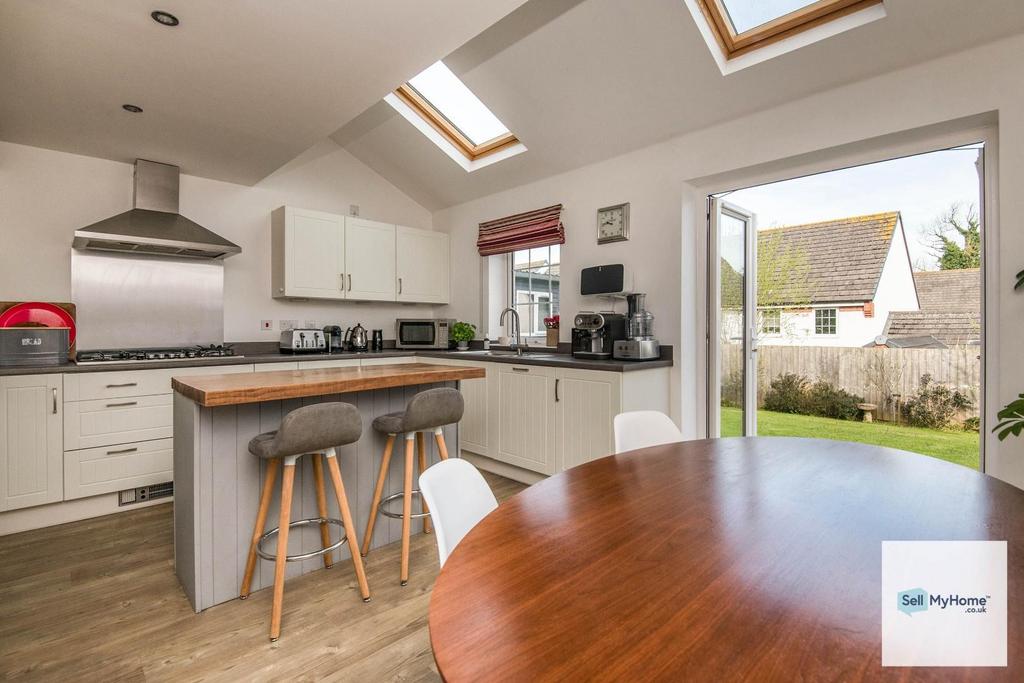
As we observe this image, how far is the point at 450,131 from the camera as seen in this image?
171 inches

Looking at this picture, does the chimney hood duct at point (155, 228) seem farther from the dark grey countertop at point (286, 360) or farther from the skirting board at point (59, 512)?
the skirting board at point (59, 512)

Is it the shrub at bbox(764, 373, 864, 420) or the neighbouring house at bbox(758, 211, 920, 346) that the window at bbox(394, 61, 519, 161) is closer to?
the neighbouring house at bbox(758, 211, 920, 346)

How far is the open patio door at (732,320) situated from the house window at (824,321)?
0.45m

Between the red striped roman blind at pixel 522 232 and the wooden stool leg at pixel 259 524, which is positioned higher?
the red striped roman blind at pixel 522 232

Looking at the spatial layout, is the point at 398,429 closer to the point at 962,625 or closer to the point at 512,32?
the point at 962,625

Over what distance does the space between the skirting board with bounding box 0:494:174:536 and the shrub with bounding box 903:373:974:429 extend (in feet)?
16.3

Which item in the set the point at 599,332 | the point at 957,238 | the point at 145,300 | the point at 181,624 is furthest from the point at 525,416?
the point at 145,300

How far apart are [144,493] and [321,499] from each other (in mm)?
1878

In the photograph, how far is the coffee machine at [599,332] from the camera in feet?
11.2

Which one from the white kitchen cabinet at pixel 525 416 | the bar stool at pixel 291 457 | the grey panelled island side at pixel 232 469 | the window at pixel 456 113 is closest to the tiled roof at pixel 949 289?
the white kitchen cabinet at pixel 525 416

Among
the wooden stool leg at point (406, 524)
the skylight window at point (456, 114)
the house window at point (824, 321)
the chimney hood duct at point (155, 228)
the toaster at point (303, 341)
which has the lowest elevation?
the wooden stool leg at point (406, 524)

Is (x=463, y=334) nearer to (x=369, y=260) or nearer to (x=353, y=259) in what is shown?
(x=369, y=260)

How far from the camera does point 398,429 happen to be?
2.31 m

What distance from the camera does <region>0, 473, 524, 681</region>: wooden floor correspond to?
1649 mm
